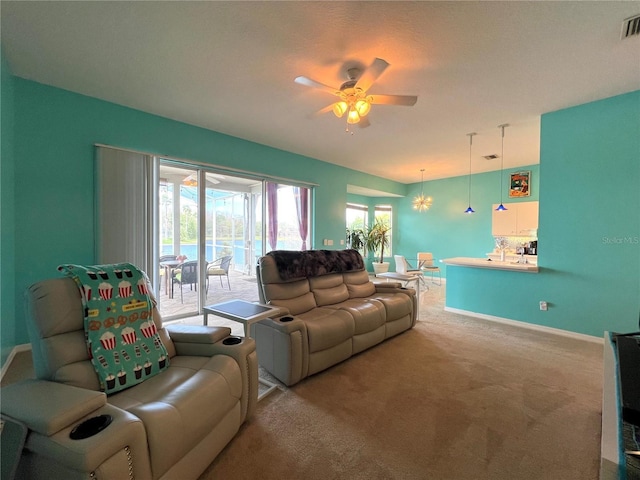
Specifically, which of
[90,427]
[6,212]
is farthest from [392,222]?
[90,427]

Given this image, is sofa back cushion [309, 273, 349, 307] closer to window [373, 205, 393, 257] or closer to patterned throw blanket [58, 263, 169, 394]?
patterned throw blanket [58, 263, 169, 394]

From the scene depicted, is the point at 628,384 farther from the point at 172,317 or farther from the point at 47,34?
the point at 172,317

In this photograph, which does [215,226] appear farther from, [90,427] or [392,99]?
[90,427]

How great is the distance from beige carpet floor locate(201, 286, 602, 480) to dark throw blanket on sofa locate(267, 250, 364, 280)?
1.05 m

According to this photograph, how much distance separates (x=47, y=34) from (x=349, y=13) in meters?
2.31

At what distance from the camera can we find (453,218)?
741 centimetres

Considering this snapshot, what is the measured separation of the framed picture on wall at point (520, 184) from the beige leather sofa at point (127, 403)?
7042 mm

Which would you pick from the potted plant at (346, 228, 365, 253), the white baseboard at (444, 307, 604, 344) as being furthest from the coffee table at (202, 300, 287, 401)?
the potted plant at (346, 228, 365, 253)

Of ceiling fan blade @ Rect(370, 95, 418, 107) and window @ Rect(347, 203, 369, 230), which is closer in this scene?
ceiling fan blade @ Rect(370, 95, 418, 107)

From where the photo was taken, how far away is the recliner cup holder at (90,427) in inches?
39.3

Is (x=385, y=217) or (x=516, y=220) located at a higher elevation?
(x=385, y=217)

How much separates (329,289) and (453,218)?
550cm

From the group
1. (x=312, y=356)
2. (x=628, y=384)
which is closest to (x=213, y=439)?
(x=312, y=356)

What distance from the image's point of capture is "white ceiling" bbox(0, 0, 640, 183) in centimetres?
186
